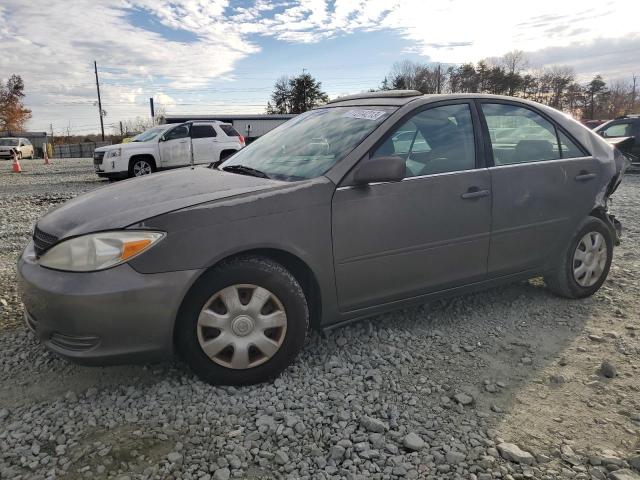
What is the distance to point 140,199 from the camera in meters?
2.84

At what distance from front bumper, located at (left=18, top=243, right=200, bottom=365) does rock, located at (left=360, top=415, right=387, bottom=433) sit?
1.05 m

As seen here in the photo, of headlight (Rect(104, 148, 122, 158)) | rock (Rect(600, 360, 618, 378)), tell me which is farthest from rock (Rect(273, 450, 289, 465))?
headlight (Rect(104, 148, 122, 158))

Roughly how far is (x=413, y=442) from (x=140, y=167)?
13.3 m

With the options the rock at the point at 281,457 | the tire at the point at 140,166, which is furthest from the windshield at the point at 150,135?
the rock at the point at 281,457

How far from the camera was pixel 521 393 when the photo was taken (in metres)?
2.75

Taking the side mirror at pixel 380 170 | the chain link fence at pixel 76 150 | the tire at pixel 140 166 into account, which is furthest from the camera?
the chain link fence at pixel 76 150

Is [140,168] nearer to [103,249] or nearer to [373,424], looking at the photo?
[103,249]

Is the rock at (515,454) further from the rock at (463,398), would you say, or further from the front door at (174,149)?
the front door at (174,149)

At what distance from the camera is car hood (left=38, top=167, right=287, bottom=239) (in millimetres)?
2596

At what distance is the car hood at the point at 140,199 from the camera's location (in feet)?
8.52

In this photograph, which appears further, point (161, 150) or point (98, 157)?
point (98, 157)

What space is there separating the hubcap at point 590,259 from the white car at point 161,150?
10.5 meters

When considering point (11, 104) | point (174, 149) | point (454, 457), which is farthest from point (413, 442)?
point (11, 104)

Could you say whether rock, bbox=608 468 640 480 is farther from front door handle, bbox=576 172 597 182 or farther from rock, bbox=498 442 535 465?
front door handle, bbox=576 172 597 182
